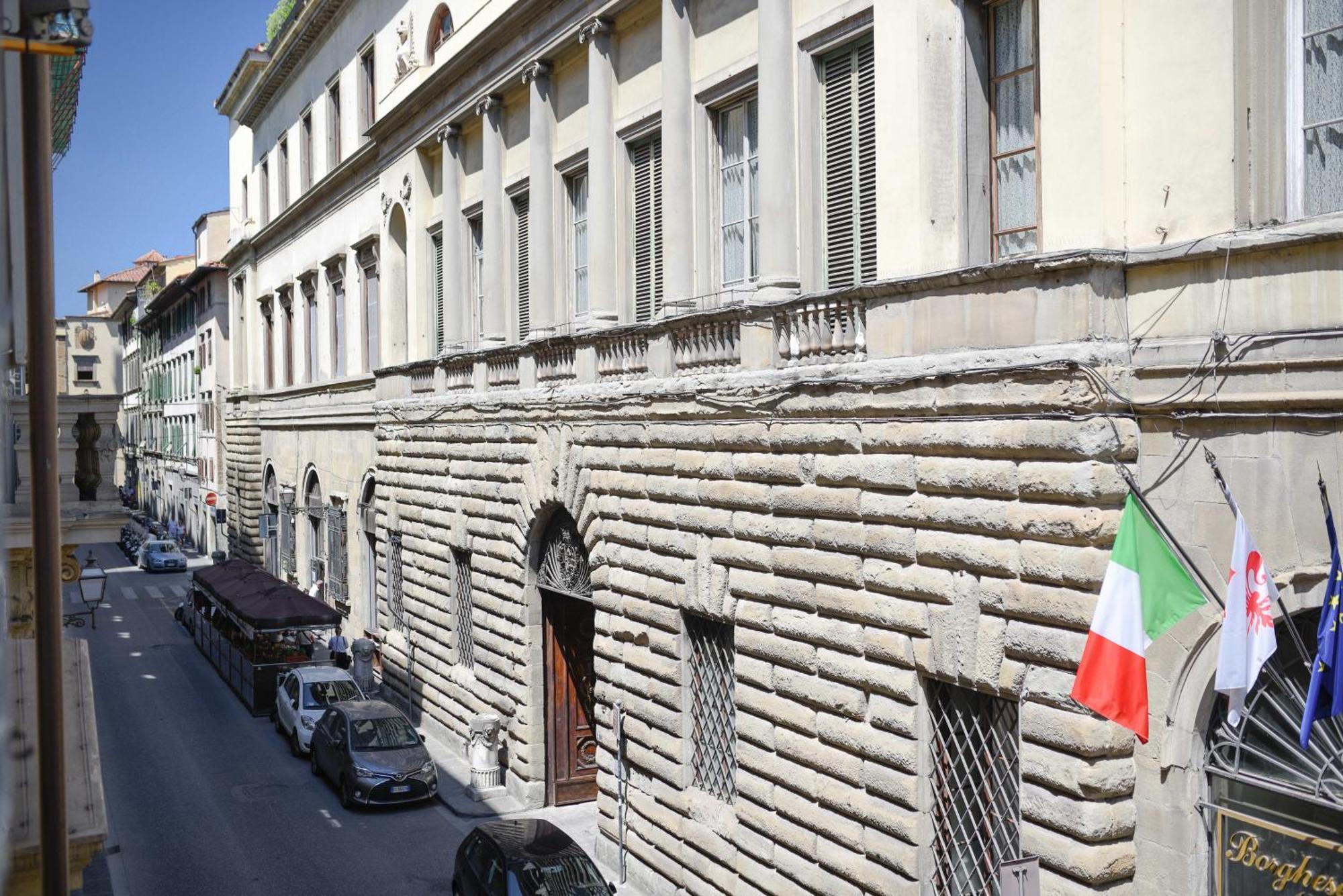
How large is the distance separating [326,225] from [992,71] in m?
25.3

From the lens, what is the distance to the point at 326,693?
78.0 feet

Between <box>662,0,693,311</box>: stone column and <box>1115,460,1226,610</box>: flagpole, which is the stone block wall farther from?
<box>662,0,693,311</box>: stone column

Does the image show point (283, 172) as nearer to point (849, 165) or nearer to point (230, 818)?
point (230, 818)

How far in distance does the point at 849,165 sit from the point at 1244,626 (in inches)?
259

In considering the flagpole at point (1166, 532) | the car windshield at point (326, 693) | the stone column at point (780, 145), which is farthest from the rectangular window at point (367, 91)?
the flagpole at point (1166, 532)

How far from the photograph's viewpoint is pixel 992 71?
10.8 m

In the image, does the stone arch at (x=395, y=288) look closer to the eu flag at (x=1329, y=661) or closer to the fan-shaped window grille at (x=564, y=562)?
the fan-shaped window grille at (x=564, y=562)

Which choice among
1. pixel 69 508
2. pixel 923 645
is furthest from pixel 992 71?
pixel 69 508

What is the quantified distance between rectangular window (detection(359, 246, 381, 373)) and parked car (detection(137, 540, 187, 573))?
29130mm

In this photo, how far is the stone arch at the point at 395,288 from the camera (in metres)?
26.5

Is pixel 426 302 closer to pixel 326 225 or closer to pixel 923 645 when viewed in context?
pixel 326 225

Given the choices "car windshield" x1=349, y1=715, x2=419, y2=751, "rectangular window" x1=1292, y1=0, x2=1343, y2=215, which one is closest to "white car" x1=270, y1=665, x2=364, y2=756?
"car windshield" x1=349, y1=715, x2=419, y2=751

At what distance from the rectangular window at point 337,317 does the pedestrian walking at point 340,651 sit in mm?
6743

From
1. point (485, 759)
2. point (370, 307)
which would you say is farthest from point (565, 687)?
point (370, 307)
